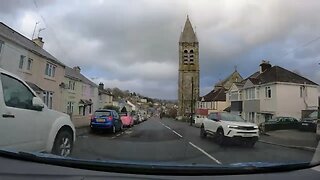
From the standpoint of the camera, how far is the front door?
4.69 metres

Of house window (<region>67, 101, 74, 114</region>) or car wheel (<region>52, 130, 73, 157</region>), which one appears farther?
house window (<region>67, 101, 74, 114</region>)

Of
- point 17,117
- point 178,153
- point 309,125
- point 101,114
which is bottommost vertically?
point 178,153

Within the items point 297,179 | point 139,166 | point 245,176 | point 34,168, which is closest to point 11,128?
point 34,168

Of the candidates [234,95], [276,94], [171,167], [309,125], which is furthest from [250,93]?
[171,167]

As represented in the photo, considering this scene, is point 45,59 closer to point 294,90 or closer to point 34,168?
point 34,168

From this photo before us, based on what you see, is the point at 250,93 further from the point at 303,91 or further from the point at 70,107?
the point at 70,107

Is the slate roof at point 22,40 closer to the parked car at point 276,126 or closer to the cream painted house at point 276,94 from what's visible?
Result: the parked car at point 276,126

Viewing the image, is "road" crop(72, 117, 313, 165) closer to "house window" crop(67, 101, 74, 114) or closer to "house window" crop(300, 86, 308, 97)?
"house window" crop(67, 101, 74, 114)

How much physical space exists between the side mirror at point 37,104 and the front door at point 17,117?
0.14 feet

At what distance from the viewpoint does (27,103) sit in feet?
17.6

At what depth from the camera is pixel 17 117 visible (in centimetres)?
496

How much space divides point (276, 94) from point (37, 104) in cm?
4240

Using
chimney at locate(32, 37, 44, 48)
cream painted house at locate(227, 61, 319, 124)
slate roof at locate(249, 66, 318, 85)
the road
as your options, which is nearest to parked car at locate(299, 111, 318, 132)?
the road

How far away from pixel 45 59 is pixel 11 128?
1192mm
